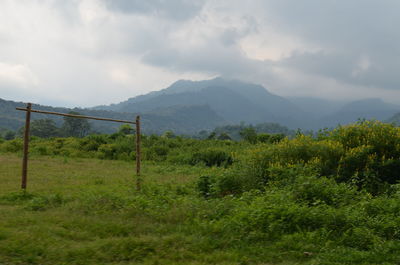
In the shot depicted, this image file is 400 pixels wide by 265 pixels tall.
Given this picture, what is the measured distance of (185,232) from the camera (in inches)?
230

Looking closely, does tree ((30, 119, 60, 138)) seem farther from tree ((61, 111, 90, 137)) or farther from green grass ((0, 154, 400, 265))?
green grass ((0, 154, 400, 265))

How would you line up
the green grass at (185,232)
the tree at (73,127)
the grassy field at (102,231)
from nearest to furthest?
the grassy field at (102,231) → the green grass at (185,232) → the tree at (73,127)

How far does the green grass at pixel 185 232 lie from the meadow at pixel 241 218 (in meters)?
0.02

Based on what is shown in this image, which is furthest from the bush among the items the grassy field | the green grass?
the green grass

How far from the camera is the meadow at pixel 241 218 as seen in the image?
4.93 m

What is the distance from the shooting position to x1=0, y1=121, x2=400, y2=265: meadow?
16.2ft

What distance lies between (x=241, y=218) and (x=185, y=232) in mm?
975

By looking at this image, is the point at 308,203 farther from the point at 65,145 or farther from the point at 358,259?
the point at 65,145

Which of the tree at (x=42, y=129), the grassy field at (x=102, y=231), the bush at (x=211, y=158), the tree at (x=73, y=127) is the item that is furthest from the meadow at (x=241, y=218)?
the tree at (x=73, y=127)

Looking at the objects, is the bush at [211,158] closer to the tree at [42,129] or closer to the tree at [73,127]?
the tree at [42,129]

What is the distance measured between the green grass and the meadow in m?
0.02

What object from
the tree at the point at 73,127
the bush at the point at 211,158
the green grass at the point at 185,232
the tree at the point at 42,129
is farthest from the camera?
the tree at the point at 73,127

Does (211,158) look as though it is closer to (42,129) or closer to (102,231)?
(102,231)

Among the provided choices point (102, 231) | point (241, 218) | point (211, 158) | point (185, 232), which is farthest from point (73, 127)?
point (241, 218)
